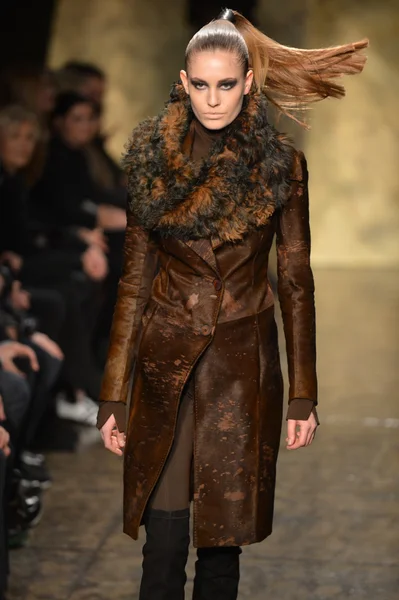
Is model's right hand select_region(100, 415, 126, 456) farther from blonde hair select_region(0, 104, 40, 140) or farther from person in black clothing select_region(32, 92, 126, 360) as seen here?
person in black clothing select_region(32, 92, 126, 360)

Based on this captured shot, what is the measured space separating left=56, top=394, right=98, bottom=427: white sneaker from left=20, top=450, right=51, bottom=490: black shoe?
33.1 inches

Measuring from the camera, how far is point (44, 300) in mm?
5594

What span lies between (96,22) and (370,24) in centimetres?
258

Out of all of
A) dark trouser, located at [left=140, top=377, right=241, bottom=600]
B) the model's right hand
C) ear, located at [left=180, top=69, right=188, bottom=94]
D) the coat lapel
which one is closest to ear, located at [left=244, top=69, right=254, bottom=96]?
ear, located at [left=180, top=69, right=188, bottom=94]

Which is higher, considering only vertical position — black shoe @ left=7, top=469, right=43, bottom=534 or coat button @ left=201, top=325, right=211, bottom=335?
coat button @ left=201, top=325, right=211, bottom=335

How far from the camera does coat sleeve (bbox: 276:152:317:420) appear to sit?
2941 mm

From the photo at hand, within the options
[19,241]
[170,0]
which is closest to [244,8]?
[170,0]

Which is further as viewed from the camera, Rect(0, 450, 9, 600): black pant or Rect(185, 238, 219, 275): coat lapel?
Rect(0, 450, 9, 600): black pant

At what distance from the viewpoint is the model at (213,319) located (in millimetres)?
2869

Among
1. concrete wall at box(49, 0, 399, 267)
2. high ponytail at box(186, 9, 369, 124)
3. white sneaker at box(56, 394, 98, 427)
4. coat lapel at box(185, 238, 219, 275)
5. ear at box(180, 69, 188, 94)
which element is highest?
concrete wall at box(49, 0, 399, 267)

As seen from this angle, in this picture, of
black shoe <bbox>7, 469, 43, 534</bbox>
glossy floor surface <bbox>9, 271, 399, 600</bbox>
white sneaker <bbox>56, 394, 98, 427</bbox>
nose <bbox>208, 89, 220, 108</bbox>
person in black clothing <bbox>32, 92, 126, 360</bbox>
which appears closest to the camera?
nose <bbox>208, 89, 220, 108</bbox>

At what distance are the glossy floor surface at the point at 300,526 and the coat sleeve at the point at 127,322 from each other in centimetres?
94

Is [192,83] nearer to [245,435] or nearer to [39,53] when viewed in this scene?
[245,435]

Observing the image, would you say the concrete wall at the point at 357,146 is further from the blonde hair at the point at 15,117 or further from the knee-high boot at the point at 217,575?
the knee-high boot at the point at 217,575
